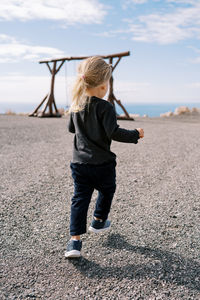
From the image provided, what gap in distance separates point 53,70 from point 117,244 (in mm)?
12767

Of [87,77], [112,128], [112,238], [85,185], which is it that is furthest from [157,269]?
[87,77]

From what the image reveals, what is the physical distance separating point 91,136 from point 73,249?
0.92 m

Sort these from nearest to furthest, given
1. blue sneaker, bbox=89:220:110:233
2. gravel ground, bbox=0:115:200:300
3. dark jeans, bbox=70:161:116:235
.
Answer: gravel ground, bbox=0:115:200:300
dark jeans, bbox=70:161:116:235
blue sneaker, bbox=89:220:110:233

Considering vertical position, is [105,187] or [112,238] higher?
[105,187]

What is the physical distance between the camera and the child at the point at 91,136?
2.45m

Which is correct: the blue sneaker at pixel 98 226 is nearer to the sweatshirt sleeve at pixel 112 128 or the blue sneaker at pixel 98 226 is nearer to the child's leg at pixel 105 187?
the child's leg at pixel 105 187

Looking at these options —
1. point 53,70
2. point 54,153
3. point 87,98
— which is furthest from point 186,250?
point 53,70

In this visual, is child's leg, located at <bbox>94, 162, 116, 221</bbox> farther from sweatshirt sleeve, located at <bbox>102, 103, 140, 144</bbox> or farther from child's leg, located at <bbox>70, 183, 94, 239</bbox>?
sweatshirt sleeve, located at <bbox>102, 103, 140, 144</bbox>

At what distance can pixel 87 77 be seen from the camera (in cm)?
245

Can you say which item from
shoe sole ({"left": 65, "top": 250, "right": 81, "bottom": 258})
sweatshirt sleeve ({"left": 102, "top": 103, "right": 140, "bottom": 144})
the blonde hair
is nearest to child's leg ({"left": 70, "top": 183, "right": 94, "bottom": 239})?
shoe sole ({"left": 65, "top": 250, "right": 81, "bottom": 258})

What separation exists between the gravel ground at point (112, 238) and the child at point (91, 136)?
0.28 m

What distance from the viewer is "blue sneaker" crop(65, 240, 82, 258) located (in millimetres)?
2494

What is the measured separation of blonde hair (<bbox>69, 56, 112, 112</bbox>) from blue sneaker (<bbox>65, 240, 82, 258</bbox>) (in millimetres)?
1083

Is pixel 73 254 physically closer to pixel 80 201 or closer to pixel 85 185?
pixel 80 201
